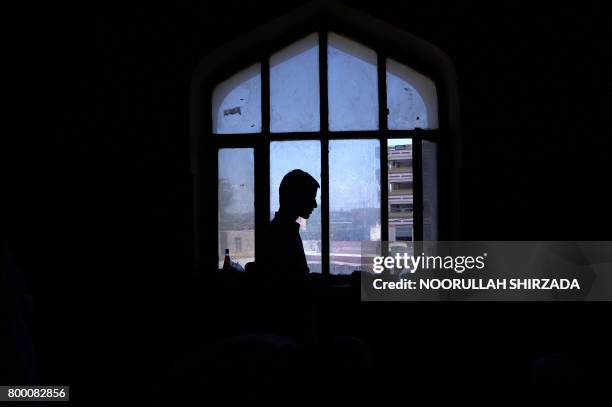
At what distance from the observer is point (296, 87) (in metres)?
3.99

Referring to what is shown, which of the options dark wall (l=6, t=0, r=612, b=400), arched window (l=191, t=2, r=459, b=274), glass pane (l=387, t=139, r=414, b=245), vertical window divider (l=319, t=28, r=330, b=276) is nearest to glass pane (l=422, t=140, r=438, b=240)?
arched window (l=191, t=2, r=459, b=274)

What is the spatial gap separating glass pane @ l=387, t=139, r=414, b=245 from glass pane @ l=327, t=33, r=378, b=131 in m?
0.29

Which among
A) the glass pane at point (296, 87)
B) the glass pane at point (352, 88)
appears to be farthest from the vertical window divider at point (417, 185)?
the glass pane at point (296, 87)

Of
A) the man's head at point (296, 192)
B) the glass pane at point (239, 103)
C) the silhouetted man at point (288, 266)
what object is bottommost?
the silhouetted man at point (288, 266)

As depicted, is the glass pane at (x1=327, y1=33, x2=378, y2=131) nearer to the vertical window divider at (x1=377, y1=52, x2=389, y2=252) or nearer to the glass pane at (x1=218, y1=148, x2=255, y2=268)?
the vertical window divider at (x1=377, y1=52, x2=389, y2=252)

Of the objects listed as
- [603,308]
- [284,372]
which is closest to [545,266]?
[603,308]

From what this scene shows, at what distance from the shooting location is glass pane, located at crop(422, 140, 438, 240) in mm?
3963

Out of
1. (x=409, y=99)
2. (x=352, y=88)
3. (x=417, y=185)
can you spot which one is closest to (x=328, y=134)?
(x=352, y=88)

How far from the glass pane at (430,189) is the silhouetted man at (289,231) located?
1917mm

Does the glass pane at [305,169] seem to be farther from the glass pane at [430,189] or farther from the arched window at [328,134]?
the glass pane at [430,189]

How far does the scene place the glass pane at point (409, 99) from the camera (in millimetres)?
3941

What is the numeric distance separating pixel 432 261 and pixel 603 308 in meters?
1.29

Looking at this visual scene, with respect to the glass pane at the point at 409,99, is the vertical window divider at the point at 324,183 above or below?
below

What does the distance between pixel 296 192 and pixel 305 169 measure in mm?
1629
